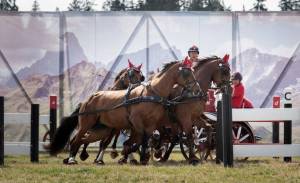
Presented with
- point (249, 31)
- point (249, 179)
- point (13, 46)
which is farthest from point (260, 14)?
point (249, 179)

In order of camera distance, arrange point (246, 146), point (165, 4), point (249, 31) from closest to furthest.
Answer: point (246, 146) → point (249, 31) → point (165, 4)

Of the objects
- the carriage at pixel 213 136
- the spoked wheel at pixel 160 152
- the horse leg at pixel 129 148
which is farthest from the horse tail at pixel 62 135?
the carriage at pixel 213 136

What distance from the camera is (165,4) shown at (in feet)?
180

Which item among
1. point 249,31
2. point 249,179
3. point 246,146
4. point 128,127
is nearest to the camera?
point 249,179

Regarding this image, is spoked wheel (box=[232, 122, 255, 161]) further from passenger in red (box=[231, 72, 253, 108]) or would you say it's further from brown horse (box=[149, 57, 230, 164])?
brown horse (box=[149, 57, 230, 164])

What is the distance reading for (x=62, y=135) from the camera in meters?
14.2

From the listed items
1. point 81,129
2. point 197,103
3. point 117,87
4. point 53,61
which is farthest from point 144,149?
point 53,61

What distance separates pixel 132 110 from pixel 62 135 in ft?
6.42

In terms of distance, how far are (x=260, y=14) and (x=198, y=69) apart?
23.9 ft

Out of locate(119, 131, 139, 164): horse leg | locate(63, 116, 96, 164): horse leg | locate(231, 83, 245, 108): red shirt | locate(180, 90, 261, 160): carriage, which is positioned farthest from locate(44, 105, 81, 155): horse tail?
locate(231, 83, 245, 108): red shirt

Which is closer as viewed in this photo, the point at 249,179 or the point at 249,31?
the point at 249,179

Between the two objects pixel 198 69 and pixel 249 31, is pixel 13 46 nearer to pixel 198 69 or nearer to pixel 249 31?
pixel 249 31

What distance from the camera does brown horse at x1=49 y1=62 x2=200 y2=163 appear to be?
41.7 ft

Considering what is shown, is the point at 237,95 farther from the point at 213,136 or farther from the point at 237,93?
the point at 213,136
